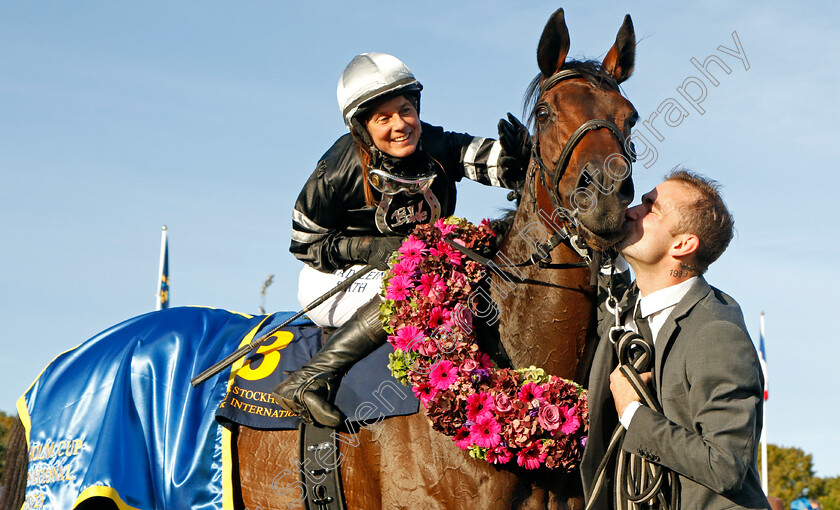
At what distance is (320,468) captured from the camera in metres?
4.89

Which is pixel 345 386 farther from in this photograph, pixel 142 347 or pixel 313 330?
pixel 142 347

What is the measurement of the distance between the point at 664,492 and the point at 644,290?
2.68ft

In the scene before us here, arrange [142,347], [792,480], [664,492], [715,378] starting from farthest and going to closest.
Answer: [792,480], [142,347], [664,492], [715,378]

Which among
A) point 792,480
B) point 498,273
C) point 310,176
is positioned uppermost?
point 310,176

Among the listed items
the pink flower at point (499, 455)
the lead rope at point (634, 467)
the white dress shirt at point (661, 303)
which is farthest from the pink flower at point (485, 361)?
the white dress shirt at point (661, 303)

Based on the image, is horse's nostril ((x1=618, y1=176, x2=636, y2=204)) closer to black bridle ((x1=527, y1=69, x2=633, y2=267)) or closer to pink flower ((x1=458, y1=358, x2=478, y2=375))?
black bridle ((x1=527, y1=69, x2=633, y2=267))

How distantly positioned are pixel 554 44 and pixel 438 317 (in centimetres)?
162

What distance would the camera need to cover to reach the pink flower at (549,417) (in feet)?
14.0

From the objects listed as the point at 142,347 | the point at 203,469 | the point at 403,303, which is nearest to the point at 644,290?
the point at 403,303

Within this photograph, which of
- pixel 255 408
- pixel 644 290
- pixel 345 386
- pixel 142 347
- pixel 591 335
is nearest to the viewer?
pixel 644 290

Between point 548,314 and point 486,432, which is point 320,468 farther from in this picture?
point 548,314

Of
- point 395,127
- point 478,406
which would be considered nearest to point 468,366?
point 478,406

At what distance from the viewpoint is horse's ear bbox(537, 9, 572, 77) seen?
4.77 metres

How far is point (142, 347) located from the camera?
6.21 m
